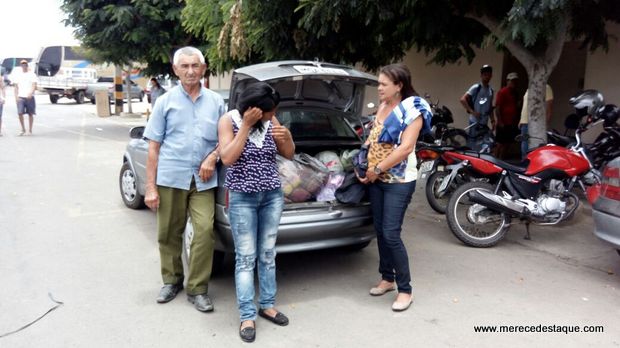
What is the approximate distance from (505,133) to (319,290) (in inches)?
266

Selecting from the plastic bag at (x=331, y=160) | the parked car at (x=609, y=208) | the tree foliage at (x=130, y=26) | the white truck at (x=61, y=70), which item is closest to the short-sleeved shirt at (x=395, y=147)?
the plastic bag at (x=331, y=160)

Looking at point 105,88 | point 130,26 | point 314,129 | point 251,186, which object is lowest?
point 105,88

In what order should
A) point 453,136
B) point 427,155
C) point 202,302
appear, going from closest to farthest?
1. point 202,302
2. point 427,155
3. point 453,136

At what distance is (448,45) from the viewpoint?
25.8ft

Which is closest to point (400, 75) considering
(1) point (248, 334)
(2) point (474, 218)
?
(1) point (248, 334)

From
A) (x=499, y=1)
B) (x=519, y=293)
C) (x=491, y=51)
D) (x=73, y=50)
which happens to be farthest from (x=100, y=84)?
(x=519, y=293)

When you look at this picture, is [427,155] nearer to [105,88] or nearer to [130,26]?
[130,26]

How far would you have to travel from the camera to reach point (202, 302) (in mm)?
3963

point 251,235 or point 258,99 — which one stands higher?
point 258,99

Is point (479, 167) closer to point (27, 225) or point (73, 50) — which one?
point (27, 225)

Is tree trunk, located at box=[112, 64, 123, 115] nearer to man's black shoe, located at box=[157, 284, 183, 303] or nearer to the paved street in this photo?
the paved street

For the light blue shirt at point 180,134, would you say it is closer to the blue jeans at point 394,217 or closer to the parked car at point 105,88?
the blue jeans at point 394,217

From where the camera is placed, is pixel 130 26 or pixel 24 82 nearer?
pixel 24 82

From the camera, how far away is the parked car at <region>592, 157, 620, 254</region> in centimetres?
434
